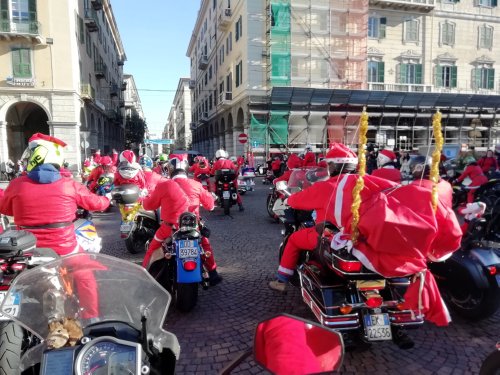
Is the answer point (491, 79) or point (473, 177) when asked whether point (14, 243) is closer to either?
point (473, 177)

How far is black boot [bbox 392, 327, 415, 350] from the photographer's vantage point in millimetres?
2838

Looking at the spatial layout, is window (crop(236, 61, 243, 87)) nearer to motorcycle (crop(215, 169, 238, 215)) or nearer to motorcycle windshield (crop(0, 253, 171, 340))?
motorcycle (crop(215, 169, 238, 215))

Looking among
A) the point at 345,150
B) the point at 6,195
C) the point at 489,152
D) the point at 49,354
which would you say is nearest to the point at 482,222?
the point at 345,150

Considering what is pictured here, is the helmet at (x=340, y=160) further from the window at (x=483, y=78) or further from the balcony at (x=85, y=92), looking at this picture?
the window at (x=483, y=78)

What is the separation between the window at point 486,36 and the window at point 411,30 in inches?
243

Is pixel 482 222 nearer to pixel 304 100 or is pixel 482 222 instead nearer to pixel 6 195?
pixel 6 195

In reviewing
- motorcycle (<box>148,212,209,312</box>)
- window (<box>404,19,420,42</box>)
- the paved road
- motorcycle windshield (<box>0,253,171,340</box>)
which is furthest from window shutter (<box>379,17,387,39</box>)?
motorcycle windshield (<box>0,253,171,340</box>)

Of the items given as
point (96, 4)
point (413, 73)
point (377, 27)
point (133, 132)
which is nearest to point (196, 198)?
point (377, 27)

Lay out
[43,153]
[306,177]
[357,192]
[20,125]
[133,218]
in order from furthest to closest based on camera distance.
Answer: [20,125] → [133,218] → [306,177] → [43,153] → [357,192]

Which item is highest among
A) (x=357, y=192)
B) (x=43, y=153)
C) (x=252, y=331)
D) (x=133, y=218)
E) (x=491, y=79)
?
(x=491, y=79)

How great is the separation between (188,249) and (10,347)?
179 cm

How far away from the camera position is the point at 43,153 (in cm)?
338

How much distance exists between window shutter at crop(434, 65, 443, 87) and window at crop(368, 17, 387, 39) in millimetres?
5437

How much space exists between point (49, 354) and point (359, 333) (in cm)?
220
